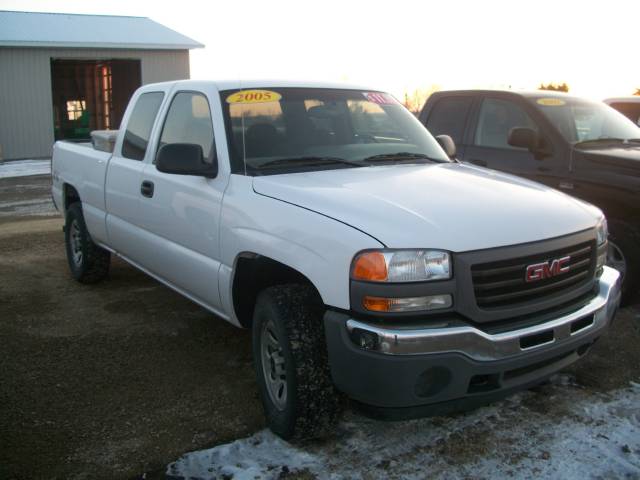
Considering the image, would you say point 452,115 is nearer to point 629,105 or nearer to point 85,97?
point 629,105

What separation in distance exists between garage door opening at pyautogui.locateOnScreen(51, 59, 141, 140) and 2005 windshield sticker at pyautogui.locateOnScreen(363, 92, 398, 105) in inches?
828

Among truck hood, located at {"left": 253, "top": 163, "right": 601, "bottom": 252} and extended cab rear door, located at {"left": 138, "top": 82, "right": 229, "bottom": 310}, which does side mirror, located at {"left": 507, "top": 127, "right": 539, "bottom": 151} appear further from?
extended cab rear door, located at {"left": 138, "top": 82, "right": 229, "bottom": 310}

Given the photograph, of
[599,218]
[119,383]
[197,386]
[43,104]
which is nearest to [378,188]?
[599,218]

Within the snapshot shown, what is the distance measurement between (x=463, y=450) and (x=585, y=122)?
4020 millimetres

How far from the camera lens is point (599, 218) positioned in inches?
144

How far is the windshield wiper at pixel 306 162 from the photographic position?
3915 millimetres

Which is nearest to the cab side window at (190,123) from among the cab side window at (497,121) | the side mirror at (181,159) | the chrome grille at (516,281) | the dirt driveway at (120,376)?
the side mirror at (181,159)

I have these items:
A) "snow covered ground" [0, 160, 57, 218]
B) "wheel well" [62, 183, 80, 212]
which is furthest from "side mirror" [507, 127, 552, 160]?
"snow covered ground" [0, 160, 57, 218]

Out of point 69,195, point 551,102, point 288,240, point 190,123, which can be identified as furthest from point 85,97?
point 288,240

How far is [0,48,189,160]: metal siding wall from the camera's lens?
19.1 meters

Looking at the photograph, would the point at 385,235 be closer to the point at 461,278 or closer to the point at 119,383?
the point at 461,278

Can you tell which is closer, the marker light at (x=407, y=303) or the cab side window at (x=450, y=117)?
the marker light at (x=407, y=303)

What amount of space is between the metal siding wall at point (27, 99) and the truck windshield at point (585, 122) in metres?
17.1

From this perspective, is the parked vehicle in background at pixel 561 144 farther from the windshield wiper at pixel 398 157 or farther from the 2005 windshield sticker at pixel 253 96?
the 2005 windshield sticker at pixel 253 96
